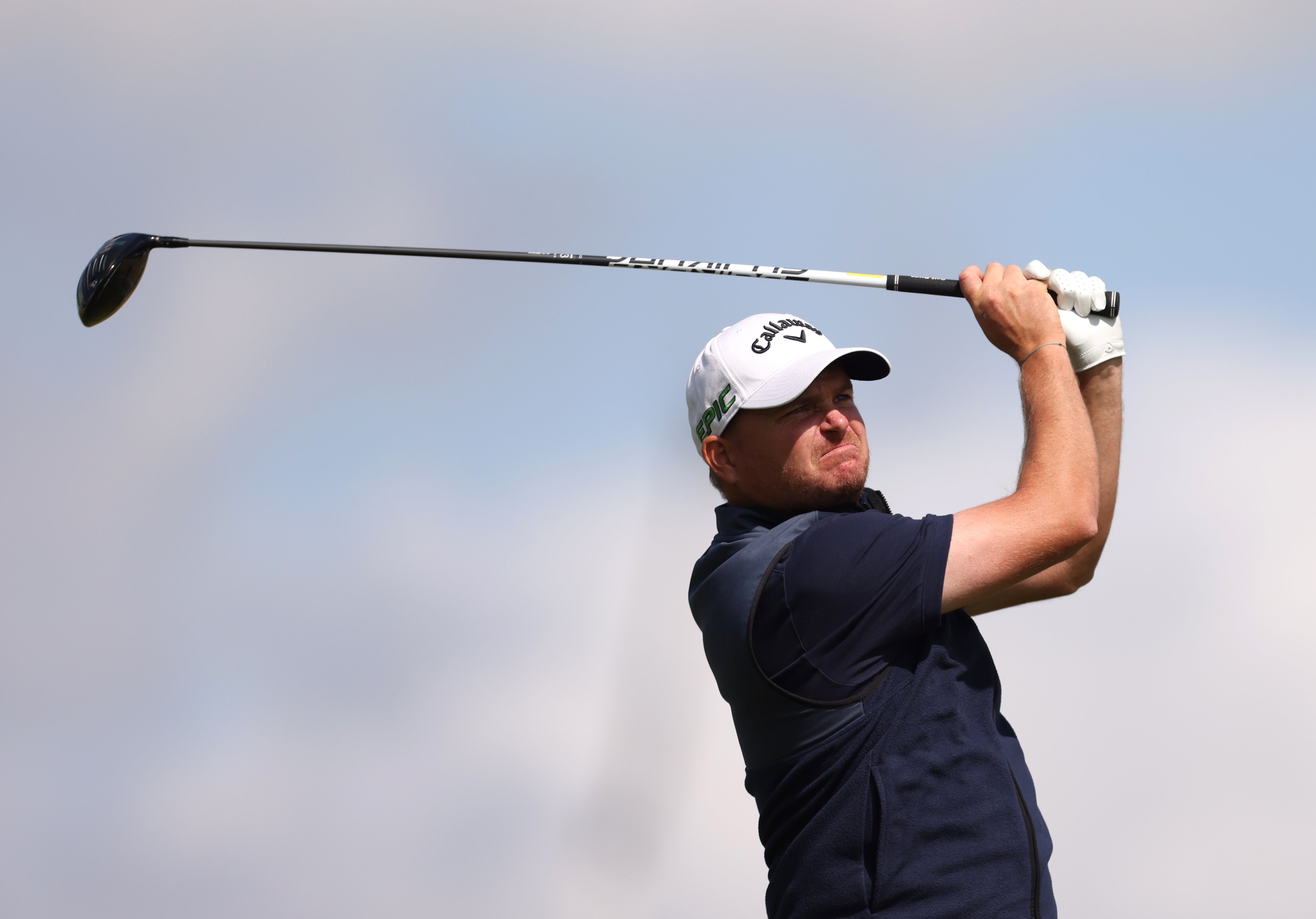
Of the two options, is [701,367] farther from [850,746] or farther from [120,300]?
[120,300]

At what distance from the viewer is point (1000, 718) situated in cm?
368

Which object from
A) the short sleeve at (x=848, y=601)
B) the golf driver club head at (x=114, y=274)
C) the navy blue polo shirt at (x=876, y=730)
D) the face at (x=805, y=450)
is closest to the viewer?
the navy blue polo shirt at (x=876, y=730)

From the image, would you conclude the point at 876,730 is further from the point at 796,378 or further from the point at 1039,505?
the point at 796,378

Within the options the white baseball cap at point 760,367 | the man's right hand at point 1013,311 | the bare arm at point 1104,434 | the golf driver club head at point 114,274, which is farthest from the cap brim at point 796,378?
the golf driver club head at point 114,274

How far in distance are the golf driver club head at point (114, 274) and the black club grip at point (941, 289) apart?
340cm

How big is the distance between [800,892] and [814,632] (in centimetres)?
81

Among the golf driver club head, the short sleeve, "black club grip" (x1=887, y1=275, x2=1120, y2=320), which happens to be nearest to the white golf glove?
"black club grip" (x1=887, y1=275, x2=1120, y2=320)

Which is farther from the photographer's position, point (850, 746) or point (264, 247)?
point (264, 247)

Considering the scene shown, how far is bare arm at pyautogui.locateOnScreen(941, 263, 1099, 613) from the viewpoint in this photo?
339 cm

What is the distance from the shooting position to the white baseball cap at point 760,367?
3.94 meters

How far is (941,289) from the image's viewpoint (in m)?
4.35

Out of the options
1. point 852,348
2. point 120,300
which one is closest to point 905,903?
point 852,348

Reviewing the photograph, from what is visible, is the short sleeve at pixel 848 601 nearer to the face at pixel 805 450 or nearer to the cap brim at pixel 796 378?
the face at pixel 805 450

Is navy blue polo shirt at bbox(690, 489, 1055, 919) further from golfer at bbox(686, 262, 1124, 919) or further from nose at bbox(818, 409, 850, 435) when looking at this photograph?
nose at bbox(818, 409, 850, 435)
